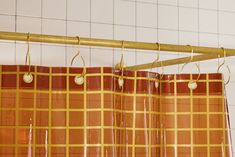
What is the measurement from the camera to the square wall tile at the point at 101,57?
79.4 inches

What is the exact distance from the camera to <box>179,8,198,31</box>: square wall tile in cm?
226

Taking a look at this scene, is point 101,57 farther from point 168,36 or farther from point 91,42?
point 91,42

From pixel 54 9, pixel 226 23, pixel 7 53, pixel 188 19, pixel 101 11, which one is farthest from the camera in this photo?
pixel 226 23

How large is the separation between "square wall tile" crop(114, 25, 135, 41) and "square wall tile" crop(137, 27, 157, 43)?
3 cm

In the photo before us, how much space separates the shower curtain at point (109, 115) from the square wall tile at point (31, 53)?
1.98ft

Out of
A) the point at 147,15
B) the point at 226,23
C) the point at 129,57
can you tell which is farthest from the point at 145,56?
the point at 226,23

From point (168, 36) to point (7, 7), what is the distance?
795 millimetres

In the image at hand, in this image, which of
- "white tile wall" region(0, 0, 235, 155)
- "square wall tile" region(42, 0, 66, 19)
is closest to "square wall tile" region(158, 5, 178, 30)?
"white tile wall" region(0, 0, 235, 155)

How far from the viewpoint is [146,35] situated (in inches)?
84.7

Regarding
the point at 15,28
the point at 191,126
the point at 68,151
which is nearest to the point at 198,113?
the point at 191,126

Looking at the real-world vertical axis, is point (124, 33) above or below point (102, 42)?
above

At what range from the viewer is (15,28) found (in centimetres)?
186

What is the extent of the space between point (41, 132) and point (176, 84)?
1.61ft

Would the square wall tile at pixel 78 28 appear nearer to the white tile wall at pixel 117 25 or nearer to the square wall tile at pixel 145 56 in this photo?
the white tile wall at pixel 117 25
